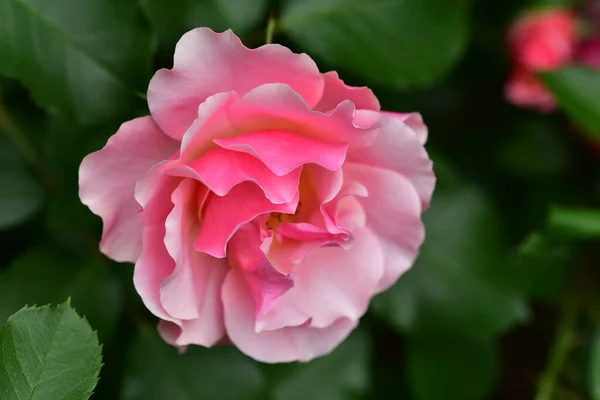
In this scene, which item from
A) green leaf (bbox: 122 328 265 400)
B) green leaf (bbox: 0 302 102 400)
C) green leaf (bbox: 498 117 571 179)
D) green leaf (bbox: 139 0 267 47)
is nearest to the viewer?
green leaf (bbox: 0 302 102 400)

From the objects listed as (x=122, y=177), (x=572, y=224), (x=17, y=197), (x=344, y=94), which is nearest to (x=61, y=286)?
(x=17, y=197)

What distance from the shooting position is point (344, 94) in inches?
17.0

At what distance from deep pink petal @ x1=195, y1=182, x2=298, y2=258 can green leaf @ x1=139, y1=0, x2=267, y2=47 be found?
0.47ft

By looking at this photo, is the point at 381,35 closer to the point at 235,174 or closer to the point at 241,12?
the point at 241,12

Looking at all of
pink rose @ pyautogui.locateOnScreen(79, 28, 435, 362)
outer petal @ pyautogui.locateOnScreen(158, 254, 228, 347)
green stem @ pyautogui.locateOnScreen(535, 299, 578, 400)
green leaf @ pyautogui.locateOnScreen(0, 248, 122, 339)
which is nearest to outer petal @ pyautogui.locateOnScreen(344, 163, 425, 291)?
pink rose @ pyautogui.locateOnScreen(79, 28, 435, 362)

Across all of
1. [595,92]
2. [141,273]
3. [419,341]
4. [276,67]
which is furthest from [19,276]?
[595,92]

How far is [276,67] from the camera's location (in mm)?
406

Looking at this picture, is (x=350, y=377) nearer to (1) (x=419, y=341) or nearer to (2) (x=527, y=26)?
(1) (x=419, y=341)

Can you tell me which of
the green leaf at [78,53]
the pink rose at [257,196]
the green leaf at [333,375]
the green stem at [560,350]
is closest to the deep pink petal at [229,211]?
the pink rose at [257,196]

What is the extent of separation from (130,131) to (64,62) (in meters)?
0.10

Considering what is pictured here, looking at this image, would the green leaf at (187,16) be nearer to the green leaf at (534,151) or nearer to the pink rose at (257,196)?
the pink rose at (257,196)

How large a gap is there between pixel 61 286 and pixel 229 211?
22cm

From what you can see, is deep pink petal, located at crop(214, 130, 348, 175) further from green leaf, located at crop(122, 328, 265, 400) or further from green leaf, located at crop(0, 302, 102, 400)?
green leaf, located at crop(122, 328, 265, 400)

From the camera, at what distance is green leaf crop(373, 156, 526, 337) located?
687 mm
